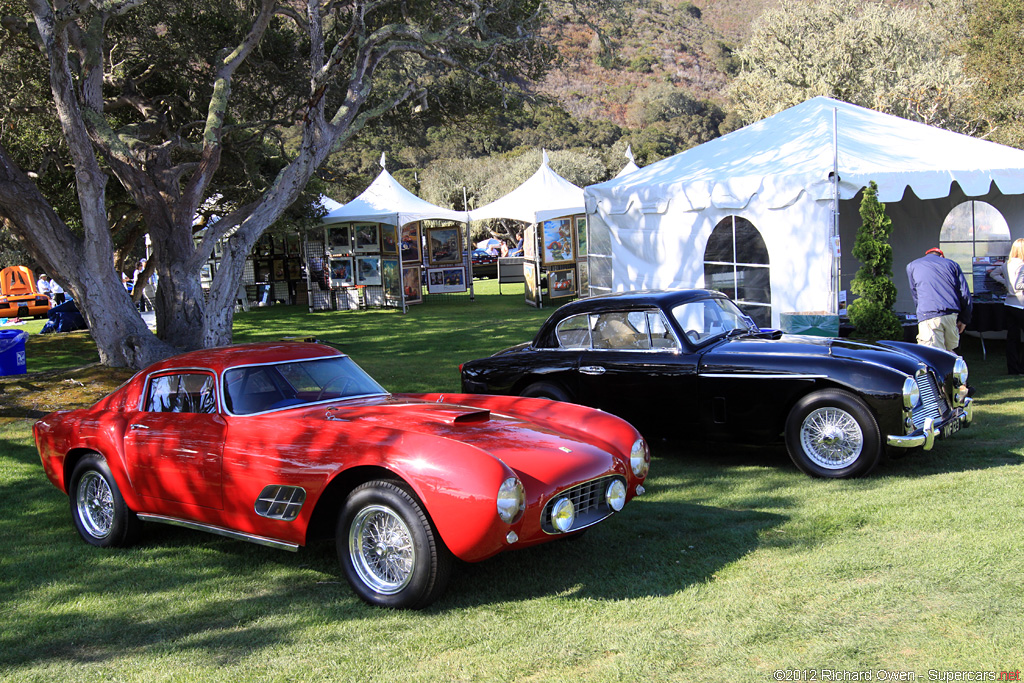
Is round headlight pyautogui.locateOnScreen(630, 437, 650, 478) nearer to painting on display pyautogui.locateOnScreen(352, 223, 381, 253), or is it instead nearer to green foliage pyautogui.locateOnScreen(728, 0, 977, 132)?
painting on display pyautogui.locateOnScreen(352, 223, 381, 253)

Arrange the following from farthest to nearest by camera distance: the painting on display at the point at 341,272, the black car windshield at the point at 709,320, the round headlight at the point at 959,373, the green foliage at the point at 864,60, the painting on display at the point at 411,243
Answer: the green foliage at the point at 864,60
the painting on display at the point at 341,272
the painting on display at the point at 411,243
the black car windshield at the point at 709,320
the round headlight at the point at 959,373

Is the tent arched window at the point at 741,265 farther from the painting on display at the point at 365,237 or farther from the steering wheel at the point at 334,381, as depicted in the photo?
the painting on display at the point at 365,237

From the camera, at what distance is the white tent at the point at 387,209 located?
25016 mm

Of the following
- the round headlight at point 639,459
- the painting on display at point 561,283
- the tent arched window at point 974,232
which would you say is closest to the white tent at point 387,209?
the painting on display at point 561,283

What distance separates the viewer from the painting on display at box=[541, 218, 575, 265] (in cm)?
2442

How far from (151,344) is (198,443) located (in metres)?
8.06

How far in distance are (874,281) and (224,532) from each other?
26.5ft

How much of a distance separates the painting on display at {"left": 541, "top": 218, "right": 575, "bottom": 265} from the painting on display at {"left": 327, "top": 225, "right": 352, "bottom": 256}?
6494 mm

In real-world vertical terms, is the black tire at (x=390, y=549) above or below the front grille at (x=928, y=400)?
below

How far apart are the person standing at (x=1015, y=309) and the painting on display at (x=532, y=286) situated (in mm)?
13661

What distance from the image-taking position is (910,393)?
6.23 metres

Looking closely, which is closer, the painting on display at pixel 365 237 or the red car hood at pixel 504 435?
the red car hood at pixel 504 435

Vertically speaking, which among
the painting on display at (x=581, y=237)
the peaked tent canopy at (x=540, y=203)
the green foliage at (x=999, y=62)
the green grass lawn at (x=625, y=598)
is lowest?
the green grass lawn at (x=625, y=598)

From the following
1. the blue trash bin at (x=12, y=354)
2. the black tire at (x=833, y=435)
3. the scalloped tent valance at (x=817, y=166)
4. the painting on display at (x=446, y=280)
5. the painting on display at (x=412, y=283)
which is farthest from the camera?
the painting on display at (x=446, y=280)
